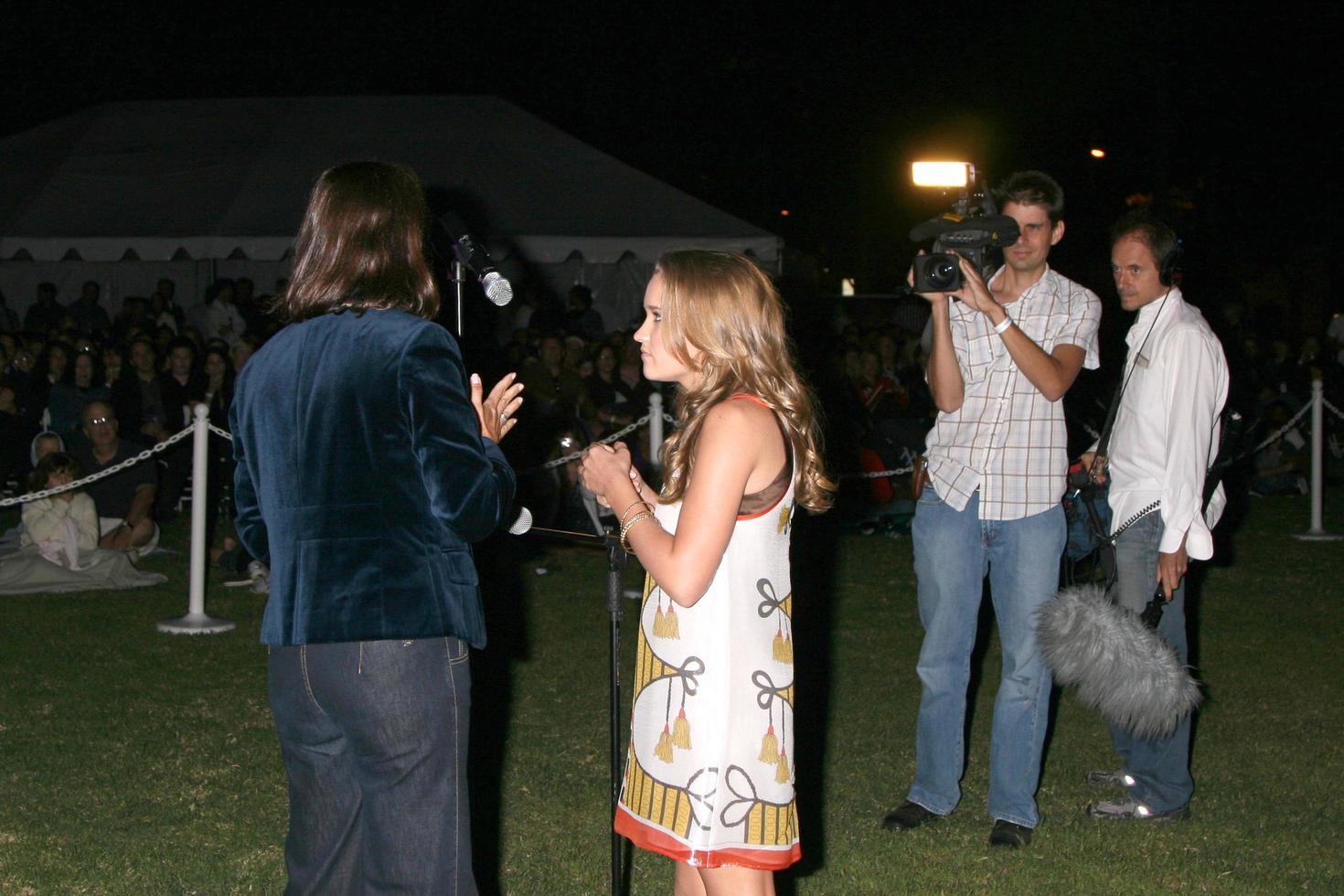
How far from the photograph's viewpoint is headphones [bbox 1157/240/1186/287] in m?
5.08

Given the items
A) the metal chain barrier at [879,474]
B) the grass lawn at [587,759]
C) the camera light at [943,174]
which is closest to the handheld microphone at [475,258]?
the camera light at [943,174]

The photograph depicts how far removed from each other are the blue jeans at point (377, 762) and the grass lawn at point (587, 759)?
162cm

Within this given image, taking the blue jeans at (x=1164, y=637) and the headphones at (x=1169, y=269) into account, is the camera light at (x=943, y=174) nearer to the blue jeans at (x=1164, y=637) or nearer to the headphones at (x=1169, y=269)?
the headphones at (x=1169, y=269)

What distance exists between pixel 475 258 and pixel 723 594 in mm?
952

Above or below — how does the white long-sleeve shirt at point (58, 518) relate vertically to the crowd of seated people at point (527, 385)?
below

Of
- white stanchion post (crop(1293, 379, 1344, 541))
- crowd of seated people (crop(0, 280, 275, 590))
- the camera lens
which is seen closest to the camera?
the camera lens

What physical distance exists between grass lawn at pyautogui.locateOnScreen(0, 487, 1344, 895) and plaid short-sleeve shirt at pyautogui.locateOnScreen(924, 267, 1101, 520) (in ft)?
4.12

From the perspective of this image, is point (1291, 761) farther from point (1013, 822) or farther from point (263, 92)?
point (263, 92)

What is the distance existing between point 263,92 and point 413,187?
3559cm

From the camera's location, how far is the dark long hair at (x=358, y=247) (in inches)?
119

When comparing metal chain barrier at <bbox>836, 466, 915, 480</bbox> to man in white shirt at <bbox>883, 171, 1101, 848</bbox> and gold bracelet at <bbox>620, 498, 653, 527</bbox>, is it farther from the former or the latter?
gold bracelet at <bbox>620, 498, 653, 527</bbox>

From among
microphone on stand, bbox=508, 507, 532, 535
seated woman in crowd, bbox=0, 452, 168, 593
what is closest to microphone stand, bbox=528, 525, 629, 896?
microphone on stand, bbox=508, 507, 532, 535

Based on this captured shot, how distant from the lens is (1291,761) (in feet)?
19.9

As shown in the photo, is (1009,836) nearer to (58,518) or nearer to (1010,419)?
(1010,419)
